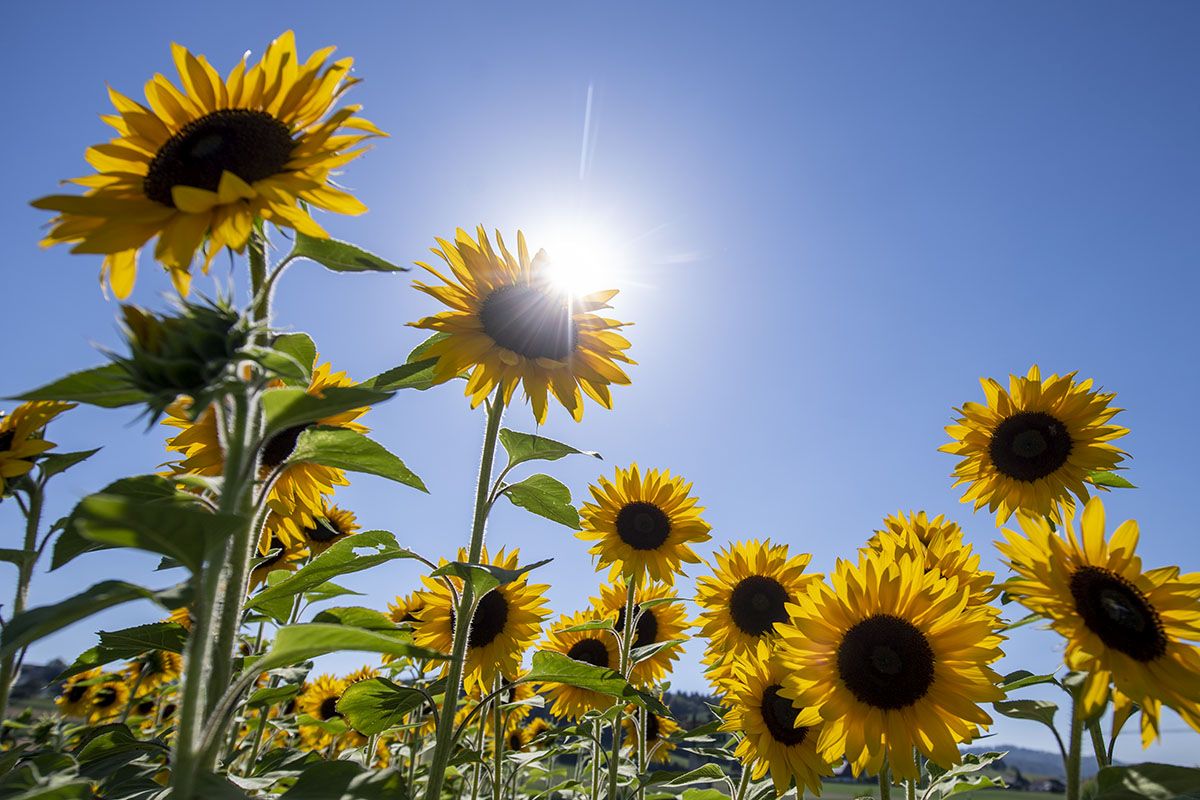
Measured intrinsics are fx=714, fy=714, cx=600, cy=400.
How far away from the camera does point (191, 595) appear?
1.44 meters

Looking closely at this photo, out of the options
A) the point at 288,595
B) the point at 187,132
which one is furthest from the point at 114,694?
the point at 187,132

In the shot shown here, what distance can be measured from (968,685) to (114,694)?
11.7 meters

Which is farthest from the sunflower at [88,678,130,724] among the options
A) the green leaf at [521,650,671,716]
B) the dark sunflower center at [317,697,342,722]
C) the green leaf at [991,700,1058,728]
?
the green leaf at [991,700,1058,728]

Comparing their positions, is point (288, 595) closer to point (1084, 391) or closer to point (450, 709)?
point (450, 709)

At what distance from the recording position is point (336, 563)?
7.86 ft

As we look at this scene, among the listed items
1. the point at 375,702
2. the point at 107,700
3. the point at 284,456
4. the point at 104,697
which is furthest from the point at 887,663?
the point at 107,700

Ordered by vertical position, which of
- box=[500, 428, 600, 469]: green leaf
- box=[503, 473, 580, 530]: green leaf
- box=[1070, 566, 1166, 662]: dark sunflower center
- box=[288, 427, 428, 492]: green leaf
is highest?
box=[500, 428, 600, 469]: green leaf

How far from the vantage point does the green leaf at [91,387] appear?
158 cm

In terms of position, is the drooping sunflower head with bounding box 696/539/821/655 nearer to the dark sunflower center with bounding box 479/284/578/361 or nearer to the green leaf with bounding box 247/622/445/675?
the dark sunflower center with bounding box 479/284/578/361

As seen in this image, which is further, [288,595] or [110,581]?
[288,595]

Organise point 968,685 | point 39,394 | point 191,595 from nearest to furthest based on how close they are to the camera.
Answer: point 191,595 → point 39,394 → point 968,685

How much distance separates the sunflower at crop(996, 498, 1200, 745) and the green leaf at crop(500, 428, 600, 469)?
1.66 m

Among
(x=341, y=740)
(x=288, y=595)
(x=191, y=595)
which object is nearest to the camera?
(x=191, y=595)

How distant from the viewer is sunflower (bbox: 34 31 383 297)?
1825mm
